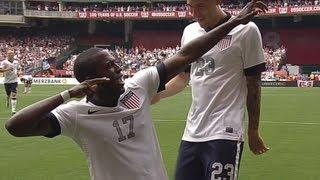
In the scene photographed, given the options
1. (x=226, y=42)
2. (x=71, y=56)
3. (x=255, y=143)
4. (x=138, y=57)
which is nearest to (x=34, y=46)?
(x=71, y=56)

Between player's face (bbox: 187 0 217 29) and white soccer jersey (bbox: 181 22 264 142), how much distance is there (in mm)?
149

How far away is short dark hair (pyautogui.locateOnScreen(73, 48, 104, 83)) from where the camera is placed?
11.5 feet

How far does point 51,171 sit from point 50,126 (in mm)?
5972

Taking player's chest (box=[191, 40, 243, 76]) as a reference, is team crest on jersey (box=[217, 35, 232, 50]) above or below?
above

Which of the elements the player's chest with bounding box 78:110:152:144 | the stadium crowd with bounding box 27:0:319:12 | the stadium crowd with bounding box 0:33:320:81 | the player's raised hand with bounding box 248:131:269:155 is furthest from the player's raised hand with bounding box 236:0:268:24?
the stadium crowd with bounding box 27:0:319:12

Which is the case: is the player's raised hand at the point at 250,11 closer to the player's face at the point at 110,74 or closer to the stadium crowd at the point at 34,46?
the player's face at the point at 110,74

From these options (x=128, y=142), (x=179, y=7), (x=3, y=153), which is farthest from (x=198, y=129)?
(x=179, y=7)

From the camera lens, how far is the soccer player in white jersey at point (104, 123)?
3426 mm

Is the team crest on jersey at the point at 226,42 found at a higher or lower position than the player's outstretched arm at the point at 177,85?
higher

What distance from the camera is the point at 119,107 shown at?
357cm

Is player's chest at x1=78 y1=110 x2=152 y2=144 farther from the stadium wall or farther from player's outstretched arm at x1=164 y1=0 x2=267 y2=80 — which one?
the stadium wall

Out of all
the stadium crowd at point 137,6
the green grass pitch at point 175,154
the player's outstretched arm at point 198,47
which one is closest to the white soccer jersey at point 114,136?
the player's outstretched arm at point 198,47

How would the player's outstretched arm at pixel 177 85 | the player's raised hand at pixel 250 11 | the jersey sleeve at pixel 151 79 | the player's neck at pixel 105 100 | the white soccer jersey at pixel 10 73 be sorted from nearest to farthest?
the player's neck at pixel 105 100, the jersey sleeve at pixel 151 79, the player's raised hand at pixel 250 11, the player's outstretched arm at pixel 177 85, the white soccer jersey at pixel 10 73

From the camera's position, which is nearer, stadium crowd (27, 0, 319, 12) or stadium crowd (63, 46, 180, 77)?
stadium crowd (63, 46, 180, 77)
